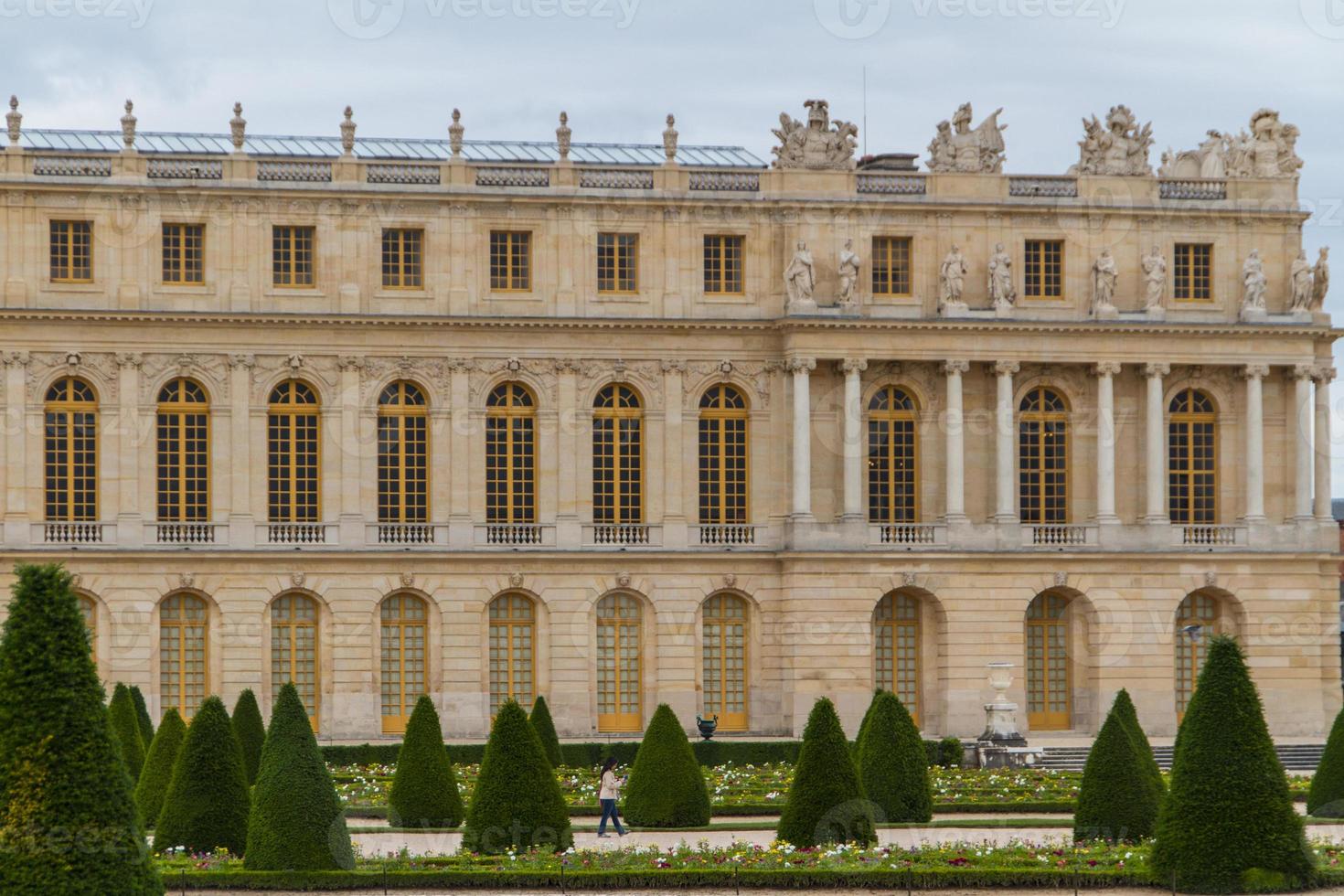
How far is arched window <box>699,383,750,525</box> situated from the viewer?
59156 millimetres

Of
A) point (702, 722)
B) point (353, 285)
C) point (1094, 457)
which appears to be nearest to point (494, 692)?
point (702, 722)

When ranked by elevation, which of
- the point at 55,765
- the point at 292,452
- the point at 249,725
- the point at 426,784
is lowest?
the point at 426,784

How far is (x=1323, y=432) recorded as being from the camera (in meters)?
60.7

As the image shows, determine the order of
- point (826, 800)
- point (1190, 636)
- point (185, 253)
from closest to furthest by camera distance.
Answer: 1. point (826, 800)
2. point (185, 253)
3. point (1190, 636)

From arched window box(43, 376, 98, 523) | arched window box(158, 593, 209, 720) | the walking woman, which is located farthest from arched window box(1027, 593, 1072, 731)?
the walking woman

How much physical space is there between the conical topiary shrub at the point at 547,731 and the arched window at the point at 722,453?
11.5 m

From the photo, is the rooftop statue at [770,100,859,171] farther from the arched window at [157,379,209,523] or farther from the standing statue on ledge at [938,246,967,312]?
the arched window at [157,379,209,523]

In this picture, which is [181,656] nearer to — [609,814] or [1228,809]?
[609,814]

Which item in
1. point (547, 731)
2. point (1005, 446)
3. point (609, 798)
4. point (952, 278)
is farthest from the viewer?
point (1005, 446)

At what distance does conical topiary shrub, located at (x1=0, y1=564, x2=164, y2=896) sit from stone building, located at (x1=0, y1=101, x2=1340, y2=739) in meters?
32.2

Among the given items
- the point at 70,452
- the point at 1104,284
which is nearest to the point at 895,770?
the point at 1104,284

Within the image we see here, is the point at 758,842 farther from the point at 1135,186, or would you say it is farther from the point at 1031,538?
the point at 1135,186

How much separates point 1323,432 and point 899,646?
11977mm

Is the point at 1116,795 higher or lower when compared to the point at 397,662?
lower
